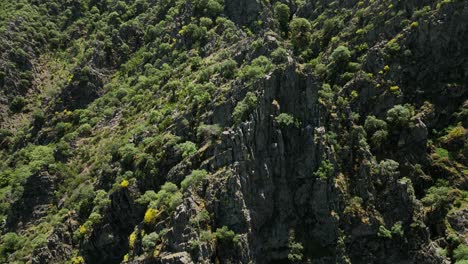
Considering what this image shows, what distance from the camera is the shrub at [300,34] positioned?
11512 centimetres

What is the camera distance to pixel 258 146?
251 feet

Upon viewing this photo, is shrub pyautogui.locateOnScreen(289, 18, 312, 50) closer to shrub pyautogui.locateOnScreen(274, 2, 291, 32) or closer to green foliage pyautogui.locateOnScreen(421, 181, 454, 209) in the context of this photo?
shrub pyautogui.locateOnScreen(274, 2, 291, 32)

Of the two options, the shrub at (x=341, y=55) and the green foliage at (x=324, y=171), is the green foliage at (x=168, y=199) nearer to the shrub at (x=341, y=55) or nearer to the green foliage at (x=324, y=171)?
the green foliage at (x=324, y=171)

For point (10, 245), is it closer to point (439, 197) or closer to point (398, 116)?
point (398, 116)

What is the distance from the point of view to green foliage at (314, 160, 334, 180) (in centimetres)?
7656

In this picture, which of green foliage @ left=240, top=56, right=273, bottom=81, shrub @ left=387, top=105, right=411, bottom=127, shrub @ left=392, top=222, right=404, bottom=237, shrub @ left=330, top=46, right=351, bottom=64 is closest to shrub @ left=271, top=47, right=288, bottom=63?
green foliage @ left=240, top=56, right=273, bottom=81

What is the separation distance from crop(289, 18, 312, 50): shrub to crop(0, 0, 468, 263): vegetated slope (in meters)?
0.26

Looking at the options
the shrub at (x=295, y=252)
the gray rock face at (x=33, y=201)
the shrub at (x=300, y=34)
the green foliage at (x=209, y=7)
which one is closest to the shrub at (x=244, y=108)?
the shrub at (x=295, y=252)

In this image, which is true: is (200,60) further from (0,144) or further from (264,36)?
(0,144)

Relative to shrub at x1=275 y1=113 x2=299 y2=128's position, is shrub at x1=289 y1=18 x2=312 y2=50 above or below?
above

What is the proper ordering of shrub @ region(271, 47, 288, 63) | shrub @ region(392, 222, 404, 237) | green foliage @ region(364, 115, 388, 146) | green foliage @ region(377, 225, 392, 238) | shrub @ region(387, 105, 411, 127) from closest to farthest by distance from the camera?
green foliage @ region(377, 225, 392, 238), shrub @ region(392, 222, 404, 237), shrub @ region(271, 47, 288, 63), green foliage @ region(364, 115, 388, 146), shrub @ region(387, 105, 411, 127)

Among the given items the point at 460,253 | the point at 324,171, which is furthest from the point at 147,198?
the point at 460,253

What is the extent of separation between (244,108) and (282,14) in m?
53.4

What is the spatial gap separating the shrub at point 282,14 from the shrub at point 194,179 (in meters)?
61.2
